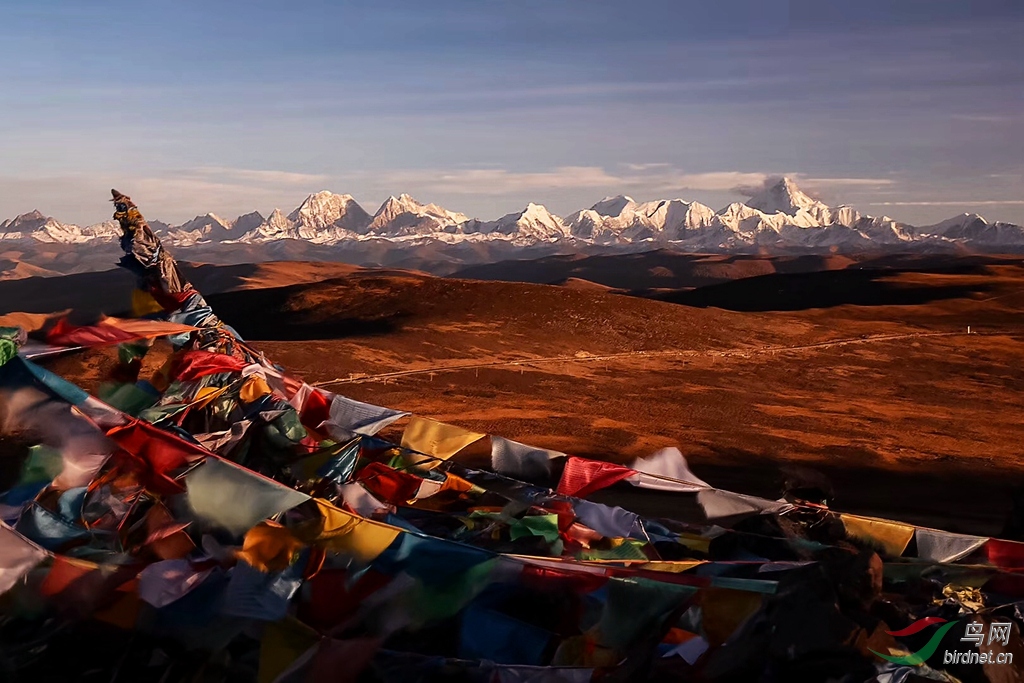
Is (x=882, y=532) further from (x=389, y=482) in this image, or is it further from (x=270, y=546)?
(x=270, y=546)

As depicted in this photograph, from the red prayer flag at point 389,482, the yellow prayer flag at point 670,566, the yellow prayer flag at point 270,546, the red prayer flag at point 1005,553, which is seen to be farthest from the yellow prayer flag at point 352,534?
the red prayer flag at point 1005,553

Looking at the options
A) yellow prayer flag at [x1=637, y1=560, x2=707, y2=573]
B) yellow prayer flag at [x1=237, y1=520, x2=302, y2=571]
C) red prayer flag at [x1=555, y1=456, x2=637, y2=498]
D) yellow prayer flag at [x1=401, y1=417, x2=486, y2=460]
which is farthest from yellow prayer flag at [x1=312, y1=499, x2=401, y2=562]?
yellow prayer flag at [x1=401, y1=417, x2=486, y2=460]

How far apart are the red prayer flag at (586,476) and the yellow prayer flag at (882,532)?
166 cm

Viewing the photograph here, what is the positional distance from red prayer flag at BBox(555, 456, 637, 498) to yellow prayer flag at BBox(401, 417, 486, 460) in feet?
3.39

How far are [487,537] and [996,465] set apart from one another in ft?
43.7

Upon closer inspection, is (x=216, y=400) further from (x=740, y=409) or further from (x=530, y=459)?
(x=740, y=409)

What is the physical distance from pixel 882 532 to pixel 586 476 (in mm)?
2201

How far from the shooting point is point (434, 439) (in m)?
8.09

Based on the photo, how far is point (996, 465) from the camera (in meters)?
16.7

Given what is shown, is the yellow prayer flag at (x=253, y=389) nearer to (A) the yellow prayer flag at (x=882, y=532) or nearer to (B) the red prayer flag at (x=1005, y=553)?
(A) the yellow prayer flag at (x=882, y=532)

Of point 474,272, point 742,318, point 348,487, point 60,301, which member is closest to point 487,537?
point 348,487

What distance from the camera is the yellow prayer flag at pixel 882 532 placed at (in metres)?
6.69
